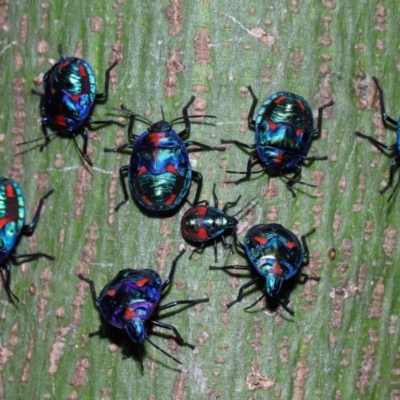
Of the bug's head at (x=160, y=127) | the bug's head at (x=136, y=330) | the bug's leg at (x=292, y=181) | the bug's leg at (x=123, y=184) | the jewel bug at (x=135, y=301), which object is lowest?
the bug's head at (x=136, y=330)

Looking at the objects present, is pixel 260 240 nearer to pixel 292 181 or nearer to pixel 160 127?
pixel 292 181

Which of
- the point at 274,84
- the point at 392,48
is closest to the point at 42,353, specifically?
the point at 274,84

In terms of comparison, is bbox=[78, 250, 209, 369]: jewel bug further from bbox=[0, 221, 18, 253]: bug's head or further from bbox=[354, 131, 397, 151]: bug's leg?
bbox=[354, 131, 397, 151]: bug's leg

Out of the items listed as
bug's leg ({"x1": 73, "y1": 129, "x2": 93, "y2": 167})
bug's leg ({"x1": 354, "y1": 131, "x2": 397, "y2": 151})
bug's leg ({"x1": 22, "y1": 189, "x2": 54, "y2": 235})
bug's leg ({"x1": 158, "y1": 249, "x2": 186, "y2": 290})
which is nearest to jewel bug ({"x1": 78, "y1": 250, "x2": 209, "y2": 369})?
bug's leg ({"x1": 158, "y1": 249, "x2": 186, "y2": 290})

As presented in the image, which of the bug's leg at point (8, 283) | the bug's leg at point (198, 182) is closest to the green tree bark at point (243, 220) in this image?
the bug's leg at point (198, 182)

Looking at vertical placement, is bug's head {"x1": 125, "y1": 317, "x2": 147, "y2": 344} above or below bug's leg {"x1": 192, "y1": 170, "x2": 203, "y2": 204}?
below

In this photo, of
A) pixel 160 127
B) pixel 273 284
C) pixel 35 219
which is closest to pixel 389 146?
pixel 273 284

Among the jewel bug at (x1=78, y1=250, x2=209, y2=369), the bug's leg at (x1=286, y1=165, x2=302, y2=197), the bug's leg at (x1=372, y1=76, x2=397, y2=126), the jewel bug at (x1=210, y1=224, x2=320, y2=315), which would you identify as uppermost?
the bug's leg at (x1=372, y1=76, x2=397, y2=126)

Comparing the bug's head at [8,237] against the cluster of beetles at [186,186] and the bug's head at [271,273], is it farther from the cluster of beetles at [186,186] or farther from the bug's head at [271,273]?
the bug's head at [271,273]
